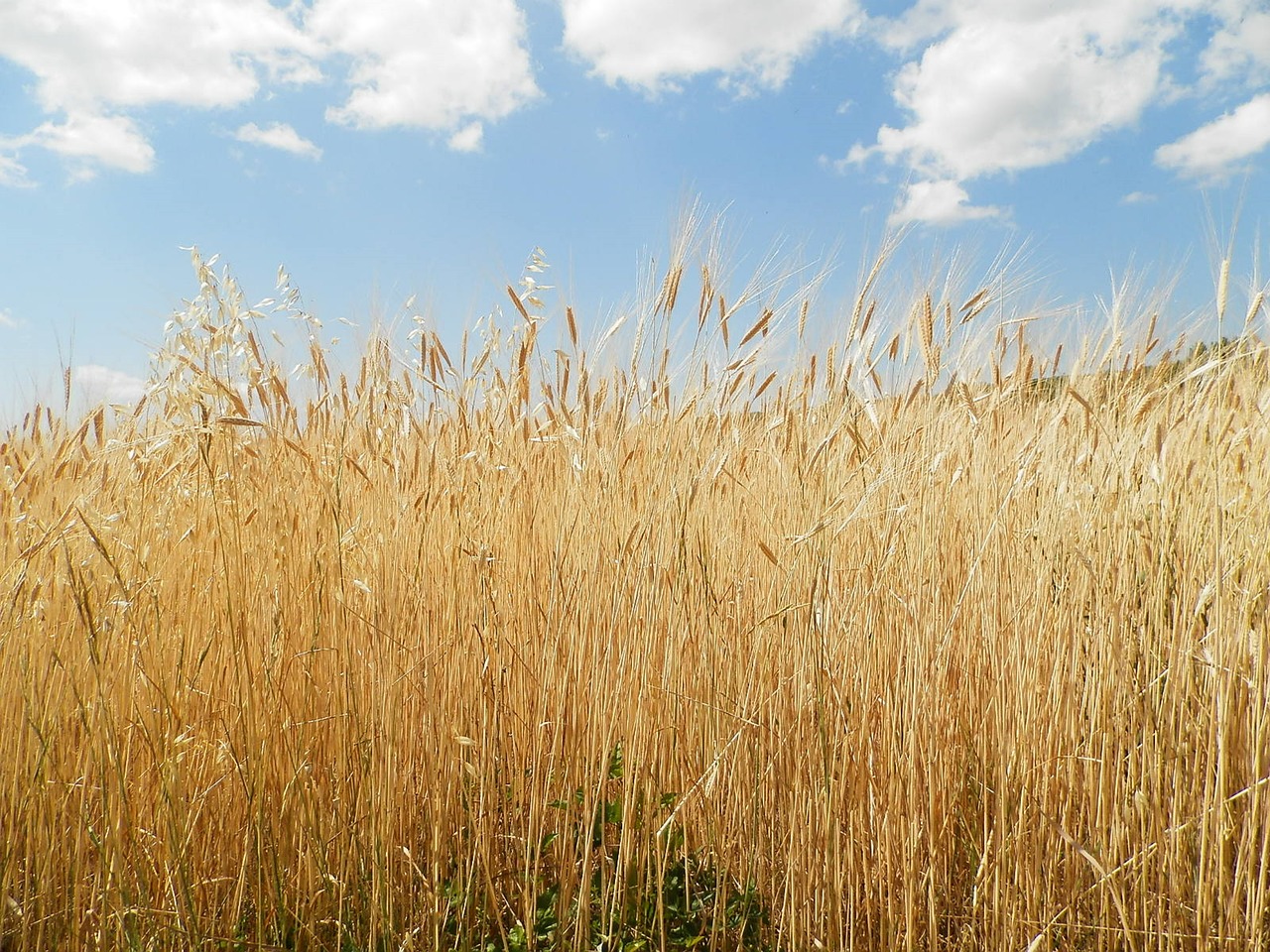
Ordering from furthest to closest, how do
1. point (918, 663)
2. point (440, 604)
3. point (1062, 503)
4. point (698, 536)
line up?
1. point (440, 604)
2. point (1062, 503)
3. point (698, 536)
4. point (918, 663)

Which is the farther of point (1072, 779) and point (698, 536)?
point (698, 536)

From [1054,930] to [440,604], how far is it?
4.23 feet

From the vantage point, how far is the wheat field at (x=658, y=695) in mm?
1297

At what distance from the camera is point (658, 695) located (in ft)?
5.11

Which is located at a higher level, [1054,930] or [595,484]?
[595,484]

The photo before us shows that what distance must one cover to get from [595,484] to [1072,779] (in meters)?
1.01

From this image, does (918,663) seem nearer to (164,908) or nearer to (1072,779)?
(1072,779)

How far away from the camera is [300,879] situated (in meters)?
1.43

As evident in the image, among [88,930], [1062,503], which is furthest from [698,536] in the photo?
[88,930]

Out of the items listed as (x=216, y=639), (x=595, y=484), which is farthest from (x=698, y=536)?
(x=216, y=639)

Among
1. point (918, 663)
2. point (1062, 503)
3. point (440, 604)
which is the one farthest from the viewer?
point (440, 604)

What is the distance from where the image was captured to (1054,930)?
4.44ft

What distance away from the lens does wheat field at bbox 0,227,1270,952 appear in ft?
4.25

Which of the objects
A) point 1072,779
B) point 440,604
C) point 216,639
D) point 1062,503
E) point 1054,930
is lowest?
point 1054,930
